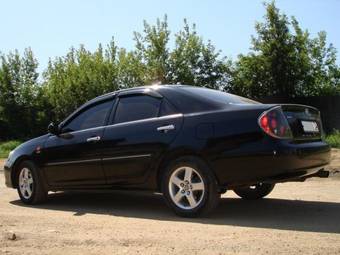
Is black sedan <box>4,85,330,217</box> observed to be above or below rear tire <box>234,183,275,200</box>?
above

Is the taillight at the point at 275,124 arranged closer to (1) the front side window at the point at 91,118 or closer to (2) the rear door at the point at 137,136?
(2) the rear door at the point at 137,136

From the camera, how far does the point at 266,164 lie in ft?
21.0

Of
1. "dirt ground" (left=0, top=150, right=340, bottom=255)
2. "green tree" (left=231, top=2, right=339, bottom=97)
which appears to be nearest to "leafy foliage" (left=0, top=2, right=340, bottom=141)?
"green tree" (left=231, top=2, right=339, bottom=97)

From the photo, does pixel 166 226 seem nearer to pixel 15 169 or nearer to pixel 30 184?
pixel 30 184

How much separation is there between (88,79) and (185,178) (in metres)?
22.2

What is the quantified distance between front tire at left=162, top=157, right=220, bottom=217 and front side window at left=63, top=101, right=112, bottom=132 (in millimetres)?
1488

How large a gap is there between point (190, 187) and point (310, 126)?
161 centimetres

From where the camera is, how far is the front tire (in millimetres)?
6688

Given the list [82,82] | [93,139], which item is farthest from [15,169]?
[82,82]

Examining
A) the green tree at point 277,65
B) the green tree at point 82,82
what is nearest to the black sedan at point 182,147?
the green tree at point 277,65

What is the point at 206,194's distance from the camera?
668cm

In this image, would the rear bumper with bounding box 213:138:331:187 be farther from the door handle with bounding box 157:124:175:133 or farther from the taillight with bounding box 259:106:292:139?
the door handle with bounding box 157:124:175:133

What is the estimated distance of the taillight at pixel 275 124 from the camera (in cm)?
645

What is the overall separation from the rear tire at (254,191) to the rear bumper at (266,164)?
1.54 metres
